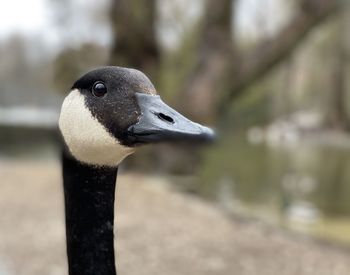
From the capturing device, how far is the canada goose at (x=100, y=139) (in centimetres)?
130

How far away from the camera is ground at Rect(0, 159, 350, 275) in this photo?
4594mm

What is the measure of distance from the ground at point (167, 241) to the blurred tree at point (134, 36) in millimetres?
2052

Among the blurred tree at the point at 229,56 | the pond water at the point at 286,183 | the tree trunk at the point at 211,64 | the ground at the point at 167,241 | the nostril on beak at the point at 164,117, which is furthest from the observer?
the pond water at the point at 286,183

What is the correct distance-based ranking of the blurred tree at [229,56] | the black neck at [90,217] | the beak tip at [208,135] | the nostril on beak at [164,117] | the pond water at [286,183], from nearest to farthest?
1. the beak tip at [208,135]
2. the nostril on beak at [164,117]
3. the black neck at [90,217]
4. the blurred tree at [229,56]
5. the pond water at [286,183]

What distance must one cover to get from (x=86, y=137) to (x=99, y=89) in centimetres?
14

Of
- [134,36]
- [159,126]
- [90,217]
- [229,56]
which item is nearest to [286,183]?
[229,56]

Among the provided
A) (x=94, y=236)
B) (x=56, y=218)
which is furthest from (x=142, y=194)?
(x=94, y=236)

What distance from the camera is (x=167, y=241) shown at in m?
5.27

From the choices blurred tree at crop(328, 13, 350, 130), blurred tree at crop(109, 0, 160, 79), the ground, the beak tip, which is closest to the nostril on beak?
the beak tip

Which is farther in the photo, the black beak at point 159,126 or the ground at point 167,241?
the ground at point 167,241

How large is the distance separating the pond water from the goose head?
491 centimetres

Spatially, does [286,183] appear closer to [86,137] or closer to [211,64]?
[211,64]

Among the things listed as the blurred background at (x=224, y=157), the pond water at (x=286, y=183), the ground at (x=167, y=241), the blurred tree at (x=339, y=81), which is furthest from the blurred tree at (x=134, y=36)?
Result: the blurred tree at (x=339, y=81)

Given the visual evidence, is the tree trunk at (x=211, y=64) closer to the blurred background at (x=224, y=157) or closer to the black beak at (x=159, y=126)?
the blurred background at (x=224, y=157)
